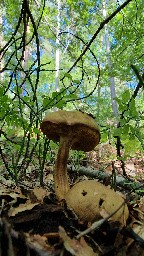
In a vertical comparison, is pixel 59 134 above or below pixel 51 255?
above

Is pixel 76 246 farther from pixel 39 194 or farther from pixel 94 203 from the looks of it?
pixel 39 194

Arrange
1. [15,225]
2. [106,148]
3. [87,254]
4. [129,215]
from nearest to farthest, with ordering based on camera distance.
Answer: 1. [87,254]
2. [15,225]
3. [129,215]
4. [106,148]

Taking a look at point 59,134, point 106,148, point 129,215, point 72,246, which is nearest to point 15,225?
point 72,246

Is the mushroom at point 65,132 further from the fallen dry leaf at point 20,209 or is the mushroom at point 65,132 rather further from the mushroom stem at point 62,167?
the fallen dry leaf at point 20,209

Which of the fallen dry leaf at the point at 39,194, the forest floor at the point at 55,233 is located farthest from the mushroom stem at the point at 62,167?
the forest floor at the point at 55,233

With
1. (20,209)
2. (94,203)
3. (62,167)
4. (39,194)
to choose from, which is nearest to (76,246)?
(94,203)

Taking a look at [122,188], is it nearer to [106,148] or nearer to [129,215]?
[129,215]
